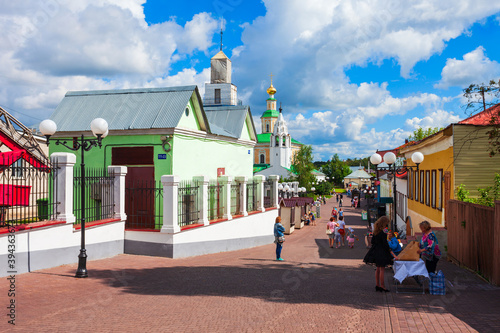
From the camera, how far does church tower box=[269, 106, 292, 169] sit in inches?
4136

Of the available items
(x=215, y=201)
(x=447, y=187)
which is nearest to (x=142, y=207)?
(x=215, y=201)

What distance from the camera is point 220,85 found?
37.8 m

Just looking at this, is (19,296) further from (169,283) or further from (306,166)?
(306,166)

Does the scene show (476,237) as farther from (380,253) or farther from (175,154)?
(175,154)

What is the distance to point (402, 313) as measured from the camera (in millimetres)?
6973

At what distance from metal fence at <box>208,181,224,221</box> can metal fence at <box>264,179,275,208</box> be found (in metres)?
5.19

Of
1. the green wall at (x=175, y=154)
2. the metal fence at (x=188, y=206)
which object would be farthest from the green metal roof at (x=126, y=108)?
the metal fence at (x=188, y=206)

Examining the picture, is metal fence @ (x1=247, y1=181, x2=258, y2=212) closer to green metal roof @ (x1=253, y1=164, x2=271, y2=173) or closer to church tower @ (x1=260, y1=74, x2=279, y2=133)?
green metal roof @ (x1=253, y1=164, x2=271, y2=173)

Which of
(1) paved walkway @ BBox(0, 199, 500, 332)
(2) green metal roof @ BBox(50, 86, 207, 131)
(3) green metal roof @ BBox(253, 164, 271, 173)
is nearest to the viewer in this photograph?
(1) paved walkway @ BBox(0, 199, 500, 332)

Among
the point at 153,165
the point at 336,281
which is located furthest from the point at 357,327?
the point at 153,165

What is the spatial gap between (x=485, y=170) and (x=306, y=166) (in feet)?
208

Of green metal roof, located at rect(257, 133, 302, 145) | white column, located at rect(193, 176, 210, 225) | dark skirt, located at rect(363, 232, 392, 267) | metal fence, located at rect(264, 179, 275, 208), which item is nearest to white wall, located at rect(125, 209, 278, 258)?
white column, located at rect(193, 176, 210, 225)

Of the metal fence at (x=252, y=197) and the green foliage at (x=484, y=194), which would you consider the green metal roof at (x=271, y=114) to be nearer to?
the metal fence at (x=252, y=197)

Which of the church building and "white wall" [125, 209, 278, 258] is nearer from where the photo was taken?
"white wall" [125, 209, 278, 258]
